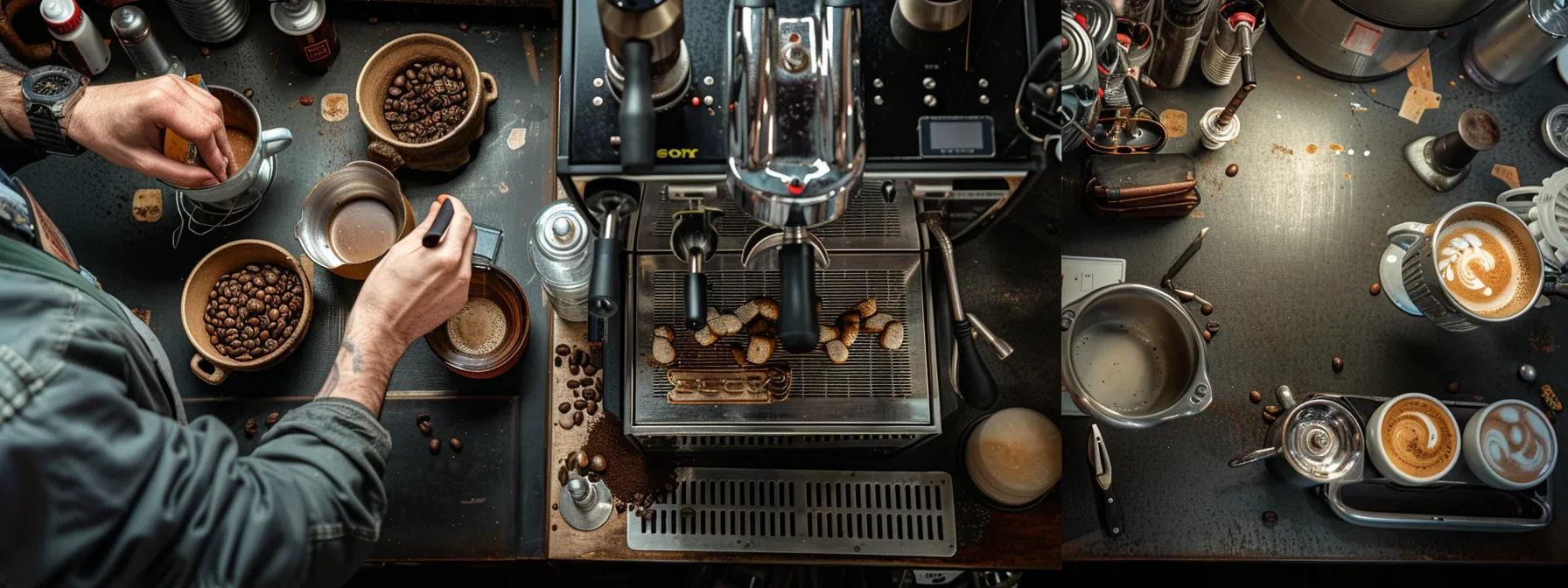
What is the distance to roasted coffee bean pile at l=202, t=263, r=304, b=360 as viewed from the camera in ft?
5.67

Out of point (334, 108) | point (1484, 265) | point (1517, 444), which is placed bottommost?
point (1517, 444)

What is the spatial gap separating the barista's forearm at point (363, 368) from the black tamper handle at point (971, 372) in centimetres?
89

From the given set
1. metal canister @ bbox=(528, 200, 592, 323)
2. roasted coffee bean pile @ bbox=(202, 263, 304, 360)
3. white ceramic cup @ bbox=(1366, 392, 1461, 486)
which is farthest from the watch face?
white ceramic cup @ bbox=(1366, 392, 1461, 486)

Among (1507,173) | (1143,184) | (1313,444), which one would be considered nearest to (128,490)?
(1143,184)

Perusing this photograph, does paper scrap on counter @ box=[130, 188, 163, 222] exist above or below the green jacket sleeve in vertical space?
below

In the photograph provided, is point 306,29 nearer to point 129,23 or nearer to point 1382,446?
point 129,23

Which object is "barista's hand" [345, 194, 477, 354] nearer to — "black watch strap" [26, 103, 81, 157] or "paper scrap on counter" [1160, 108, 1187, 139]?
"black watch strap" [26, 103, 81, 157]

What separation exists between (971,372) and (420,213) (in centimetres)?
116

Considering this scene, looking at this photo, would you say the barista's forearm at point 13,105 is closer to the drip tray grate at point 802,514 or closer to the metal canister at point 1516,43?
the drip tray grate at point 802,514

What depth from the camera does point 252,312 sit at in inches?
68.5

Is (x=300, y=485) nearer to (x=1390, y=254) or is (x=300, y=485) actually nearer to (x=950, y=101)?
(x=950, y=101)

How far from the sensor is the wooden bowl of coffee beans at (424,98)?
6.00ft

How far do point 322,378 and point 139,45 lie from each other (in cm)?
75

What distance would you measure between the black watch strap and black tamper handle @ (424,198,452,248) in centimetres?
71
